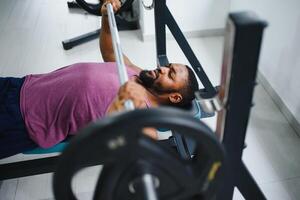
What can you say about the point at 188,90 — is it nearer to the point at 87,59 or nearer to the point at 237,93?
the point at 237,93

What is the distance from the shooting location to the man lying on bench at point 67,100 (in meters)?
1.39

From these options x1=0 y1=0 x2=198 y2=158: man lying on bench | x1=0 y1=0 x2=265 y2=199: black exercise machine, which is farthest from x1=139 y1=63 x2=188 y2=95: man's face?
x1=0 y1=0 x2=265 y2=199: black exercise machine

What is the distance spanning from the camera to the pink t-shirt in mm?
1394

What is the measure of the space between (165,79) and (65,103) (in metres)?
0.49

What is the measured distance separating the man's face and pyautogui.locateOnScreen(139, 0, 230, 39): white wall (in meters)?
1.63

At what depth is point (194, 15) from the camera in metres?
3.05

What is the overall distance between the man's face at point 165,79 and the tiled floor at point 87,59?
70 centimetres

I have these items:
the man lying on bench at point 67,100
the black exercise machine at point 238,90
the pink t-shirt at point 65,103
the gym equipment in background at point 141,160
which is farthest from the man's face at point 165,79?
the gym equipment in background at point 141,160

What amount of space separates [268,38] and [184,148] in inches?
47.2

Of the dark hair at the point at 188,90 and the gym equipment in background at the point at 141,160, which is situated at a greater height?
the gym equipment in background at the point at 141,160

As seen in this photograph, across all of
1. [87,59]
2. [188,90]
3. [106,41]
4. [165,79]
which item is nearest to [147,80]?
[165,79]

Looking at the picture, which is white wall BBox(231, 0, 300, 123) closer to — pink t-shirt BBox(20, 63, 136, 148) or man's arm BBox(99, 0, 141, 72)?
man's arm BBox(99, 0, 141, 72)

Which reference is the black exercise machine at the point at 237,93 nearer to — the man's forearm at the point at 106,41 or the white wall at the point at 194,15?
the man's forearm at the point at 106,41

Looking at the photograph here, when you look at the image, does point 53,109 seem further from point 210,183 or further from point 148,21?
point 148,21
